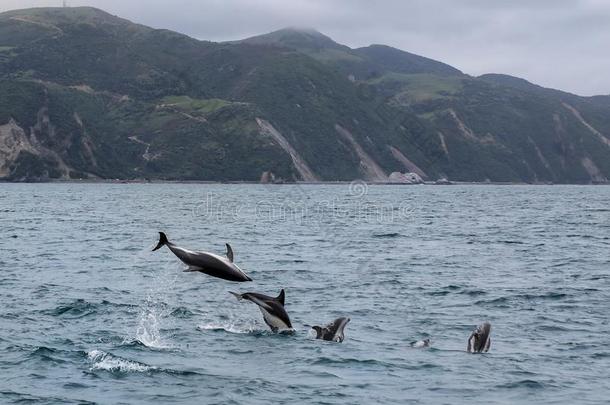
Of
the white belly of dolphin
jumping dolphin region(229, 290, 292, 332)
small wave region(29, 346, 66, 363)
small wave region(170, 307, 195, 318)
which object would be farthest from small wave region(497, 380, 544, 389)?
small wave region(170, 307, 195, 318)

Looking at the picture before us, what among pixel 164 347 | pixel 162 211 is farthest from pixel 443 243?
pixel 162 211

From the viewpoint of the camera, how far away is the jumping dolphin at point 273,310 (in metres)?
26.4

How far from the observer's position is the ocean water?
2131cm

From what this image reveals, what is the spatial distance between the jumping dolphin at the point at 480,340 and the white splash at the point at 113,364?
8.74 m

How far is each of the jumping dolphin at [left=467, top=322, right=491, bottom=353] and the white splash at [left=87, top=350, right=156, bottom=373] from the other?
8.74m

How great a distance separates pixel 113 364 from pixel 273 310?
19.1 feet

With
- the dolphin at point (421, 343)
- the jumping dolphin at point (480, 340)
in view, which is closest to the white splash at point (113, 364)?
the dolphin at point (421, 343)

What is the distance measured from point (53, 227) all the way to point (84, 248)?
20.2m

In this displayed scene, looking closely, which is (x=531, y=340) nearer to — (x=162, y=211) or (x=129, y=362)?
(x=129, y=362)

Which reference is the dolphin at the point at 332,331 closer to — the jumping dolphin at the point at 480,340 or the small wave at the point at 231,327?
the small wave at the point at 231,327

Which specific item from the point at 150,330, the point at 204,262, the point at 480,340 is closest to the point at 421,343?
the point at 480,340

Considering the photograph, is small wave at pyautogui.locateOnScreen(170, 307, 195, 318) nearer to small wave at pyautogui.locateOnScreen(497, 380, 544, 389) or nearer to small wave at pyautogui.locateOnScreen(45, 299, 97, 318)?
small wave at pyautogui.locateOnScreen(45, 299, 97, 318)

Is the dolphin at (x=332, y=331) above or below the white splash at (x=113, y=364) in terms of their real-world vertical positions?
above

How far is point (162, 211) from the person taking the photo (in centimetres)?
10281
